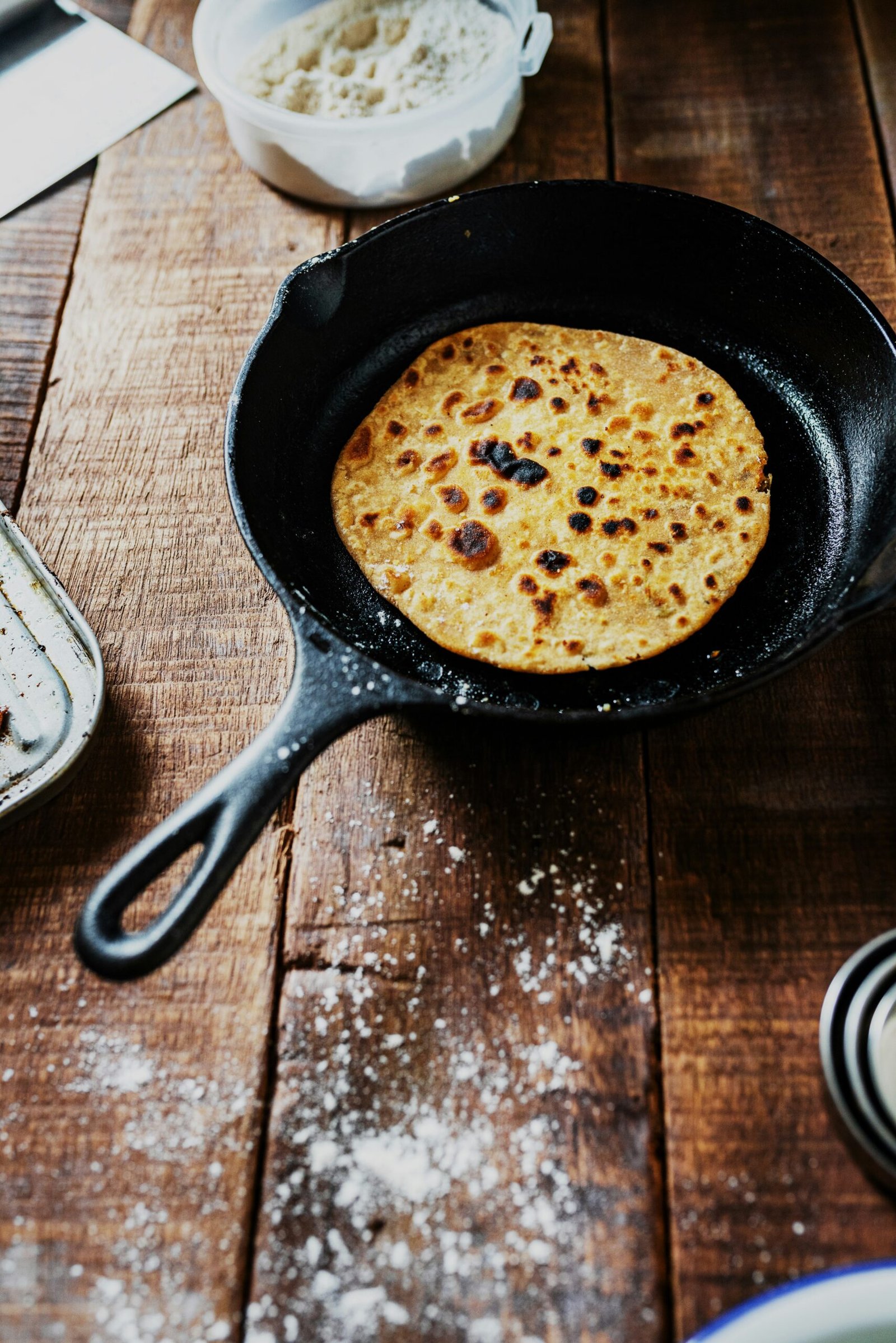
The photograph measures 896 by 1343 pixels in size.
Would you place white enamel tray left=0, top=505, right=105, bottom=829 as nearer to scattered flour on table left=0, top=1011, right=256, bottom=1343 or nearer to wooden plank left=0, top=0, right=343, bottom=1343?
wooden plank left=0, top=0, right=343, bottom=1343

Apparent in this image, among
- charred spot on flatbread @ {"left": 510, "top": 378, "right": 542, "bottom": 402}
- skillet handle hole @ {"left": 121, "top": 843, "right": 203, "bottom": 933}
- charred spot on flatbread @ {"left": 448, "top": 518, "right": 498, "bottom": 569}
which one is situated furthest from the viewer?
charred spot on flatbread @ {"left": 510, "top": 378, "right": 542, "bottom": 402}

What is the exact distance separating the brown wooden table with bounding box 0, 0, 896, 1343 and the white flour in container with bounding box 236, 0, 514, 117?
0.50 meters

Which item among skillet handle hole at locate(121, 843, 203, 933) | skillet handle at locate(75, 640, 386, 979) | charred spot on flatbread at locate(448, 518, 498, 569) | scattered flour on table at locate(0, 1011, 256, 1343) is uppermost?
skillet handle at locate(75, 640, 386, 979)

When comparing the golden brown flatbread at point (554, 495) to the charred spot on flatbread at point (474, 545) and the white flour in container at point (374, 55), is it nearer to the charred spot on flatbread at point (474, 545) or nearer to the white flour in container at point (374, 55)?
the charred spot on flatbread at point (474, 545)

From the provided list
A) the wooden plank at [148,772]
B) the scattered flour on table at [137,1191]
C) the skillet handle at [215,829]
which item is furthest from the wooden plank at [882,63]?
the scattered flour on table at [137,1191]

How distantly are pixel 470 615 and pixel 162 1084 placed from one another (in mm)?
521

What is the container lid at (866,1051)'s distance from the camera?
34.2 inches

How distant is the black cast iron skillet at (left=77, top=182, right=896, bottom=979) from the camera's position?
0.88 metres

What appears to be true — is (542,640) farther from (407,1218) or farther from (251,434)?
(407,1218)

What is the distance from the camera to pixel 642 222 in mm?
1281

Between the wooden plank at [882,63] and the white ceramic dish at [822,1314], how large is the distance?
1321mm

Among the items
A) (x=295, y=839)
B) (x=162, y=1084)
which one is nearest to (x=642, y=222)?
(x=295, y=839)

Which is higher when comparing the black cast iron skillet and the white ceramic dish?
the black cast iron skillet

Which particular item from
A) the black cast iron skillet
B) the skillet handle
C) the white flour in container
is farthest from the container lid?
the white flour in container
